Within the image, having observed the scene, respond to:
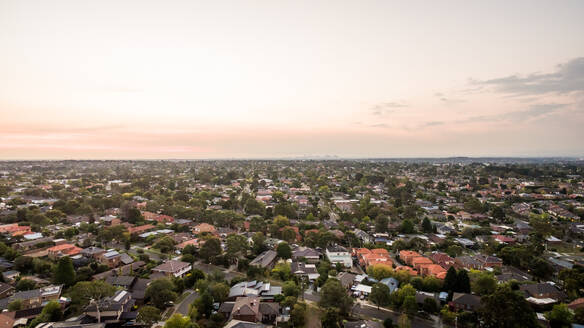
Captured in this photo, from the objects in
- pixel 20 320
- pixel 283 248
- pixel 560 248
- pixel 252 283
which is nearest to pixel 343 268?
pixel 283 248

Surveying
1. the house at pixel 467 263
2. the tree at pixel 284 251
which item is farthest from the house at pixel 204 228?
the house at pixel 467 263

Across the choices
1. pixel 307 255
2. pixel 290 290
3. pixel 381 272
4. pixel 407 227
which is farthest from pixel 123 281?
pixel 407 227

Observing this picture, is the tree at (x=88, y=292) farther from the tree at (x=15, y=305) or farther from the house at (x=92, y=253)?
the house at (x=92, y=253)

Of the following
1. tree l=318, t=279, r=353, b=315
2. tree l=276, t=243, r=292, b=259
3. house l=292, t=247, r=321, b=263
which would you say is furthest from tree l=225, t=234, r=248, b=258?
tree l=318, t=279, r=353, b=315

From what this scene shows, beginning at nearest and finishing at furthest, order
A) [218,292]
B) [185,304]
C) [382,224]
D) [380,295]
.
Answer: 1. [380,295]
2. [218,292]
3. [185,304]
4. [382,224]

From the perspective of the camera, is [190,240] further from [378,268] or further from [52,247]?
[378,268]

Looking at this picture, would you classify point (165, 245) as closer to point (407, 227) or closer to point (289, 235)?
point (289, 235)

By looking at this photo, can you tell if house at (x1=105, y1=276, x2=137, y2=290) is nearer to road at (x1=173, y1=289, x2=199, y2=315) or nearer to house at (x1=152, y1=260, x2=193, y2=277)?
house at (x1=152, y1=260, x2=193, y2=277)

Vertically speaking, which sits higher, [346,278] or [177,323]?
[177,323]
